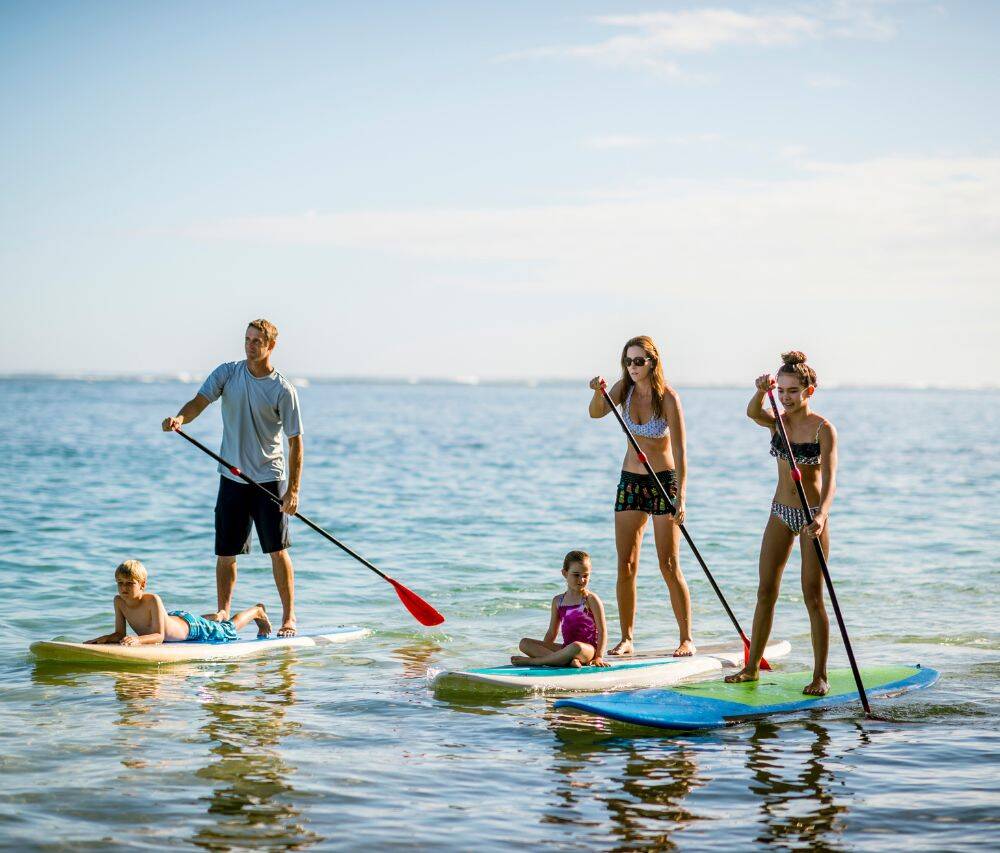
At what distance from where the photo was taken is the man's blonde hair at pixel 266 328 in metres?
8.36

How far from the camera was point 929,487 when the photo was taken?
24328mm

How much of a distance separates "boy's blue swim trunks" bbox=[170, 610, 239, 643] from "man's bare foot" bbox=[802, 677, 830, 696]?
4004 millimetres

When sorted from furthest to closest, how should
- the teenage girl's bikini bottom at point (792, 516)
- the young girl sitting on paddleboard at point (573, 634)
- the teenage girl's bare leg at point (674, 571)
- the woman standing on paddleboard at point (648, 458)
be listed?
the teenage girl's bare leg at point (674, 571) → the woman standing on paddleboard at point (648, 458) → the young girl sitting on paddleboard at point (573, 634) → the teenage girl's bikini bottom at point (792, 516)

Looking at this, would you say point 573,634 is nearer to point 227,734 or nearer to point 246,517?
point 227,734

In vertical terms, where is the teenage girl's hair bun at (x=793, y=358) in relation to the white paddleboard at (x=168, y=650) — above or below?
above

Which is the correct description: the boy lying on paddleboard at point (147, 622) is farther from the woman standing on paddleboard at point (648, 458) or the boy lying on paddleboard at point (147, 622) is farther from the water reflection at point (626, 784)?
the water reflection at point (626, 784)

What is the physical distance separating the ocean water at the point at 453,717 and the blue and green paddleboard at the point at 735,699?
0.12 meters

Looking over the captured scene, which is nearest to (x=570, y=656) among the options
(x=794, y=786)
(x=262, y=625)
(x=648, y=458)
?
(x=648, y=458)

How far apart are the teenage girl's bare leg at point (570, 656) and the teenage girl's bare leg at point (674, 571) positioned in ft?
2.50

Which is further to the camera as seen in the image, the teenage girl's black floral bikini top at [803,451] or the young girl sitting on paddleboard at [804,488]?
the teenage girl's black floral bikini top at [803,451]

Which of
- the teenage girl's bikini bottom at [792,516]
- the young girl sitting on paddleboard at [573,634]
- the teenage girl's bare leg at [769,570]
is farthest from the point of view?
the young girl sitting on paddleboard at [573,634]

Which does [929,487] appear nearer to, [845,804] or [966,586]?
[966,586]

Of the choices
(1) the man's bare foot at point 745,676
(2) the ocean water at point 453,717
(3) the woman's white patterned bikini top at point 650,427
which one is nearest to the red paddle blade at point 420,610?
(2) the ocean water at point 453,717

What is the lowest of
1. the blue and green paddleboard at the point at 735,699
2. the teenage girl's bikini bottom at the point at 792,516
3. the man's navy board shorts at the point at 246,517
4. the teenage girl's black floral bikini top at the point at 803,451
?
the blue and green paddleboard at the point at 735,699
